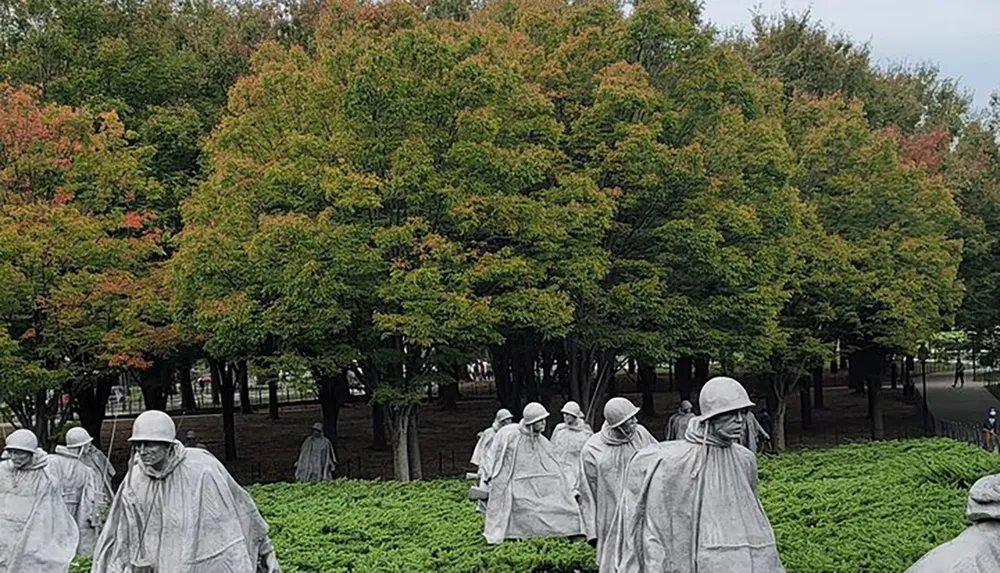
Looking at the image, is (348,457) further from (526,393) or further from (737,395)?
(737,395)

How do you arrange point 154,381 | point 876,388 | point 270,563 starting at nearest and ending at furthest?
point 270,563 < point 154,381 < point 876,388

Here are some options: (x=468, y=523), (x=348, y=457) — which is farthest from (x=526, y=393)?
(x=468, y=523)

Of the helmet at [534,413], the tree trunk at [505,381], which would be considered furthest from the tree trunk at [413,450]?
the helmet at [534,413]

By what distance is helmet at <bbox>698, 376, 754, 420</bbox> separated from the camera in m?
7.04

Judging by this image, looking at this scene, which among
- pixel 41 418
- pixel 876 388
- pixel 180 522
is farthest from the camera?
pixel 876 388

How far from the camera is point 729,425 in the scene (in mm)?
7156

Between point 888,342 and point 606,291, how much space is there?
8733 millimetres

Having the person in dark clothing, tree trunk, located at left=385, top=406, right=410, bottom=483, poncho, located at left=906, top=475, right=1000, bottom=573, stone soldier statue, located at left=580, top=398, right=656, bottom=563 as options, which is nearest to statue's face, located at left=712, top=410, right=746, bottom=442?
poncho, located at left=906, top=475, right=1000, bottom=573

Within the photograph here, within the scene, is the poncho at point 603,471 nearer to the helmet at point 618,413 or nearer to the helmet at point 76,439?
the helmet at point 618,413

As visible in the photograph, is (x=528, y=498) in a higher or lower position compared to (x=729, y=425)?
lower

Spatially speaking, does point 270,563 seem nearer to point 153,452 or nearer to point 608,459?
point 153,452

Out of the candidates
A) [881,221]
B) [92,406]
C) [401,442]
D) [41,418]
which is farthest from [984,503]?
[881,221]

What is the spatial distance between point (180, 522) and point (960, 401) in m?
39.3

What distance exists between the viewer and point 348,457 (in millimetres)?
31141
